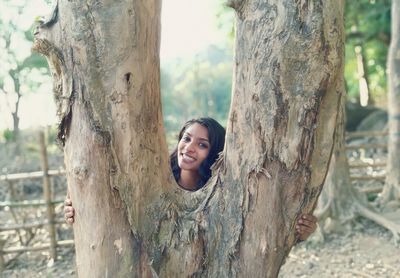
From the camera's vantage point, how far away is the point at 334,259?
506cm

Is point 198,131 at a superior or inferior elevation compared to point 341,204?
superior

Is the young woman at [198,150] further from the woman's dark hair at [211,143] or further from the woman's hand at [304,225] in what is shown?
the woman's hand at [304,225]

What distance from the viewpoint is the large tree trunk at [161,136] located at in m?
1.83

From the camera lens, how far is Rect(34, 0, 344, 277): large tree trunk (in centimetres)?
183

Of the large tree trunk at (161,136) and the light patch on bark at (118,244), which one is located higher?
the large tree trunk at (161,136)

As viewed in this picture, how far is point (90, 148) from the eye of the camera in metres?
1.88

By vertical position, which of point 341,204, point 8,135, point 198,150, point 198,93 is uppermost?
point 198,93

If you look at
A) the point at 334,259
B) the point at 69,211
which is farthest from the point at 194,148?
the point at 334,259

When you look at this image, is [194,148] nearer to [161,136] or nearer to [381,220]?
[161,136]

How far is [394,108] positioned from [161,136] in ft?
14.7

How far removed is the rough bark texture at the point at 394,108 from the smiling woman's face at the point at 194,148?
12.0 feet

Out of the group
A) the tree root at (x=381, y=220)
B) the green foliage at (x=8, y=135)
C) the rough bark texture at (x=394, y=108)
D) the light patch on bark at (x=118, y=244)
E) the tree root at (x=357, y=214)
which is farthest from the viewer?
the green foliage at (x=8, y=135)

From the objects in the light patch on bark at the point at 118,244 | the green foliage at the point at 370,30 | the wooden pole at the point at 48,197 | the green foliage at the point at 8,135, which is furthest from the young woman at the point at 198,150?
the green foliage at the point at 8,135

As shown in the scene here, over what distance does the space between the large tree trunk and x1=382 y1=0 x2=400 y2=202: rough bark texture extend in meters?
4.25
